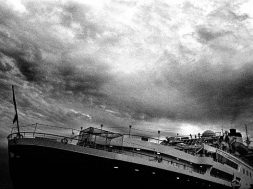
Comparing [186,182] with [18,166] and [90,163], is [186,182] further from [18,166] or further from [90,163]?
[18,166]

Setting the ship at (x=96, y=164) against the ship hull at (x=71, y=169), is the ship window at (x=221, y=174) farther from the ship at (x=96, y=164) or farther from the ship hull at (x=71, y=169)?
the ship hull at (x=71, y=169)

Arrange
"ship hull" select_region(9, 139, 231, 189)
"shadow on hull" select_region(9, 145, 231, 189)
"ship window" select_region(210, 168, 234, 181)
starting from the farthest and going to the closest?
"ship window" select_region(210, 168, 234, 181), "shadow on hull" select_region(9, 145, 231, 189), "ship hull" select_region(9, 139, 231, 189)

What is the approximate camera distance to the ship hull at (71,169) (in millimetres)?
20984

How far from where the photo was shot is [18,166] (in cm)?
2284

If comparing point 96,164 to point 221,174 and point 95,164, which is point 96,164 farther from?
point 221,174

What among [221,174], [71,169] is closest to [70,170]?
[71,169]

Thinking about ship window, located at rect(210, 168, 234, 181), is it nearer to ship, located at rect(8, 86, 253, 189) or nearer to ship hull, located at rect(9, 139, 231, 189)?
ship, located at rect(8, 86, 253, 189)

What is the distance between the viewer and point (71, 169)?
21.5 m

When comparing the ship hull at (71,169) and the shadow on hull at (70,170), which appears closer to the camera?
the ship hull at (71,169)

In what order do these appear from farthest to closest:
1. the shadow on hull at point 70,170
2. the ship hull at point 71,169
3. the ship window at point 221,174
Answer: the ship window at point 221,174, the shadow on hull at point 70,170, the ship hull at point 71,169

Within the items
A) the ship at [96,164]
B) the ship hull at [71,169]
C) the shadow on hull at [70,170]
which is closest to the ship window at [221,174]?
the ship at [96,164]

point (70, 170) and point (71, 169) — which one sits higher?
point (71, 169)

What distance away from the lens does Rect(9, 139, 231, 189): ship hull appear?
2098cm

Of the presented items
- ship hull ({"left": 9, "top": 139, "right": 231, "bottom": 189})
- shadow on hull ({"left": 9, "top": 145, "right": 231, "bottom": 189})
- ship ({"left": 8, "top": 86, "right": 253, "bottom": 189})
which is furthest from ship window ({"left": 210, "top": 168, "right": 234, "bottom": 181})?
shadow on hull ({"left": 9, "top": 145, "right": 231, "bottom": 189})
